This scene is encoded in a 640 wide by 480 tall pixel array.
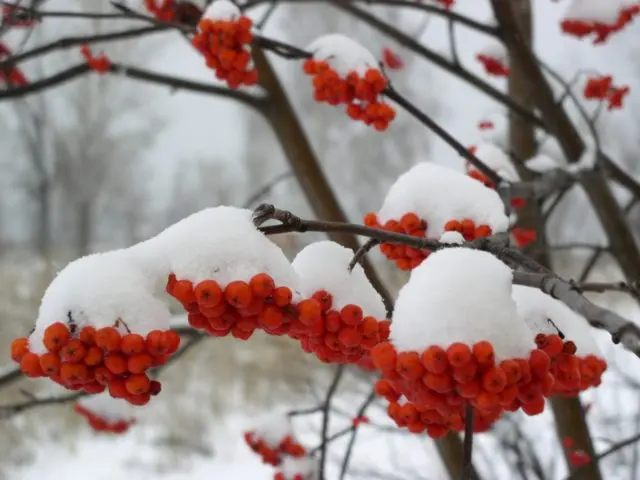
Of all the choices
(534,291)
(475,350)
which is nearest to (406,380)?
(475,350)

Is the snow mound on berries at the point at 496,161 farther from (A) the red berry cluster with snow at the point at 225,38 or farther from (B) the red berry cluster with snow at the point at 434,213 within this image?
(A) the red berry cluster with snow at the point at 225,38

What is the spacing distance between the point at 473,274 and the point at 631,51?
18.3 ft

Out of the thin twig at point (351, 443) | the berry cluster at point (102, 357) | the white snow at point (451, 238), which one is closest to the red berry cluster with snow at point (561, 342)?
the white snow at point (451, 238)

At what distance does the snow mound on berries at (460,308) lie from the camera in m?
Result: 0.55

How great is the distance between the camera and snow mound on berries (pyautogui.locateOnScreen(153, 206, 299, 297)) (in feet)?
2.14

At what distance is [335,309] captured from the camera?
708 mm

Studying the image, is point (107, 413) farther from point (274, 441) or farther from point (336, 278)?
point (336, 278)

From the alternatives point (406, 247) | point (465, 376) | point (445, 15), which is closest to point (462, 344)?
point (465, 376)

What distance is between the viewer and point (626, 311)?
217 inches

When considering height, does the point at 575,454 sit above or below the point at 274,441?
below

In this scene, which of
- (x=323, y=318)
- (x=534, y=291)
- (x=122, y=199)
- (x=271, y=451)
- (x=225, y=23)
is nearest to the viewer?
(x=323, y=318)

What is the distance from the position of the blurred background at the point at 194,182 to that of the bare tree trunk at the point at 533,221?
1209mm

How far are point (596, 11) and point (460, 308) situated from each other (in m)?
1.66

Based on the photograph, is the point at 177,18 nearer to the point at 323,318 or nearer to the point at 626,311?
the point at 323,318
